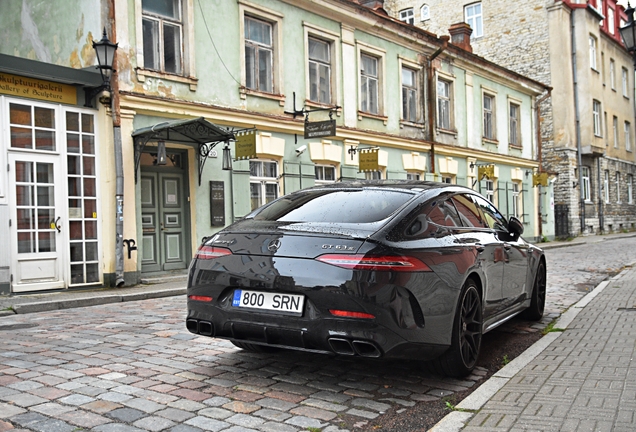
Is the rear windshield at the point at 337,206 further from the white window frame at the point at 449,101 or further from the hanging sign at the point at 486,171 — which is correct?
the hanging sign at the point at 486,171

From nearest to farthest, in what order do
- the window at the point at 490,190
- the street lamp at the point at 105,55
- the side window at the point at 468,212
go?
the side window at the point at 468,212 → the street lamp at the point at 105,55 → the window at the point at 490,190

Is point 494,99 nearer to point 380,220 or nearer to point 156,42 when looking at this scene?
point 156,42

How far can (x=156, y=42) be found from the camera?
13.2 meters

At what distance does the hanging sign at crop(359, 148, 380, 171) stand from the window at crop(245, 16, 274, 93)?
350 cm

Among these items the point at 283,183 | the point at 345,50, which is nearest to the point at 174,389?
the point at 283,183

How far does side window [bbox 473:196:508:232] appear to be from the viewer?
6.02 metres

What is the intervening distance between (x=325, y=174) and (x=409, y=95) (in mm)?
5691

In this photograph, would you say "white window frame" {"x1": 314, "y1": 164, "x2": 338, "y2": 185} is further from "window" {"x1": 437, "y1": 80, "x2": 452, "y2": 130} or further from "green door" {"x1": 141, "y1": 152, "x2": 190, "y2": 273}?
"window" {"x1": 437, "y1": 80, "x2": 452, "y2": 130}

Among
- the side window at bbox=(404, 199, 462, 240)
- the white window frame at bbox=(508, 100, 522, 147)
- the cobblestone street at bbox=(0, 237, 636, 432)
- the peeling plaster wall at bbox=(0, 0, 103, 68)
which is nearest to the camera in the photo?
the cobblestone street at bbox=(0, 237, 636, 432)

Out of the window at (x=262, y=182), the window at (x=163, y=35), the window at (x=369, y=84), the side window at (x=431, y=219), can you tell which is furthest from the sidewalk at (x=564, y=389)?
the window at (x=369, y=84)

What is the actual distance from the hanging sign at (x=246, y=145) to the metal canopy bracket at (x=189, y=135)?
0.45 meters

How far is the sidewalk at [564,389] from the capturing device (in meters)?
3.59

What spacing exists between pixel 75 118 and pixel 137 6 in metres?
2.64

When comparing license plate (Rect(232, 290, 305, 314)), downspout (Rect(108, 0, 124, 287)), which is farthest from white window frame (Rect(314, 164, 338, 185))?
license plate (Rect(232, 290, 305, 314))
